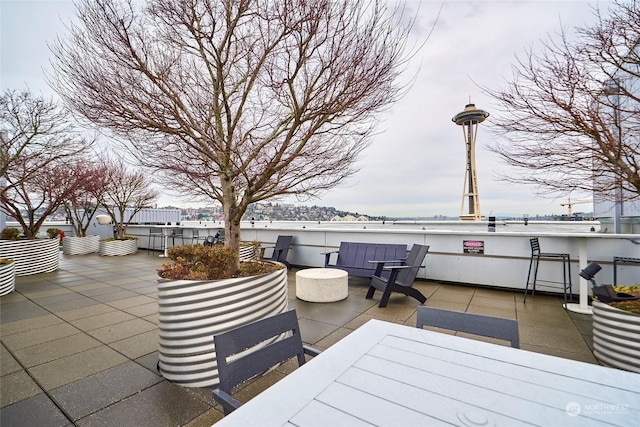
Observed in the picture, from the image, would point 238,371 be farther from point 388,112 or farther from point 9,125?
point 9,125

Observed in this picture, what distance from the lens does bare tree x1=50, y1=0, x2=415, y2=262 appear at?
2.77 m

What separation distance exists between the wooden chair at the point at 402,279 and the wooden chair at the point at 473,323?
2793 millimetres

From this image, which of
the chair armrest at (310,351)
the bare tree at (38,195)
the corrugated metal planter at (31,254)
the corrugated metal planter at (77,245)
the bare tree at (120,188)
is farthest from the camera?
the bare tree at (120,188)

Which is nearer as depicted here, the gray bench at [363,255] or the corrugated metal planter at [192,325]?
the corrugated metal planter at [192,325]

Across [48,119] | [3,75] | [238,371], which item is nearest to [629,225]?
[238,371]

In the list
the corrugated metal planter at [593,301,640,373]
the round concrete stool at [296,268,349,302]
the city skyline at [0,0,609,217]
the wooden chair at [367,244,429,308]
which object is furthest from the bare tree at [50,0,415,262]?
the corrugated metal planter at [593,301,640,373]

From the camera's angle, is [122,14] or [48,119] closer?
[122,14]

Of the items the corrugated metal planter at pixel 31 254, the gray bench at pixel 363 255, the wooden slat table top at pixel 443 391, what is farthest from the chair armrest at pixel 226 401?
the corrugated metal planter at pixel 31 254

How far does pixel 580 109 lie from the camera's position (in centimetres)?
309

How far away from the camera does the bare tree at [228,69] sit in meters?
2.77

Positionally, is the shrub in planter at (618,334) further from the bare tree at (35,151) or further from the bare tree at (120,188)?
the bare tree at (120,188)

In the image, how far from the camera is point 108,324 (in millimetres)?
3996

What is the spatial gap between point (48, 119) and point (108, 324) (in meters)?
6.61

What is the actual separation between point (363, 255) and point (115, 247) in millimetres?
10214
